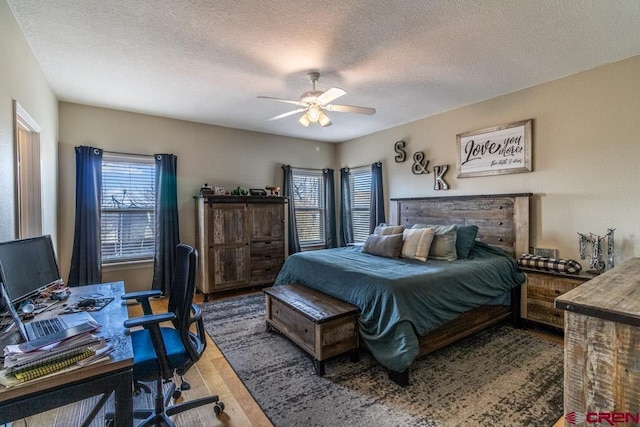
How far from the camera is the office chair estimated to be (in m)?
1.56

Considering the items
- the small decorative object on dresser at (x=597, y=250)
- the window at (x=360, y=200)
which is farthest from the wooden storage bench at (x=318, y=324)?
the window at (x=360, y=200)

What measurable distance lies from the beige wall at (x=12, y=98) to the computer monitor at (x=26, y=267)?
216mm

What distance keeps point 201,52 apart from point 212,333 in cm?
261

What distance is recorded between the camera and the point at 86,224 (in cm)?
372

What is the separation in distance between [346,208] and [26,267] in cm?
459

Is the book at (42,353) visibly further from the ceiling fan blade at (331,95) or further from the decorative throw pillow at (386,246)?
the decorative throw pillow at (386,246)

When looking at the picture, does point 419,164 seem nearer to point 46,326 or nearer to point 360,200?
point 360,200

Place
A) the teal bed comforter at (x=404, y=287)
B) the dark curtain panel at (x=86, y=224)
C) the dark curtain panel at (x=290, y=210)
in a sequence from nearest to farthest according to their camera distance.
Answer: the teal bed comforter at (x=404, y=287), the dark curtain panel at (x=86, y=224), the dark curtain panel at (x=290, y=210)

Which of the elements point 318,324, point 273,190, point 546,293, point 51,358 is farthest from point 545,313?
point 273,190

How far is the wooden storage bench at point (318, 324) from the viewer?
231 cm

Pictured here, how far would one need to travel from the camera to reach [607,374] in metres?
1.04

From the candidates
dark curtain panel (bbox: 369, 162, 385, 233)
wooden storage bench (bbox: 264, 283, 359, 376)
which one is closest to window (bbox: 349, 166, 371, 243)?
dark curtain panel (bbox: 369, 162, 385, 233)

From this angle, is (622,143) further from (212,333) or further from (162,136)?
(162,136)

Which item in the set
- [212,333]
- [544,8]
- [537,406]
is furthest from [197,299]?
[544,8]
